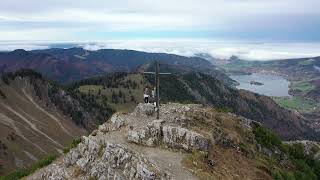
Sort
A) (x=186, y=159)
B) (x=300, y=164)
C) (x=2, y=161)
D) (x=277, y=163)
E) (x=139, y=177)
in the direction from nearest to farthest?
(x=139, y=177) → (x=186, y=159) → (x=277, y=163) → (x=300, y=164) → (x=2, y=161)

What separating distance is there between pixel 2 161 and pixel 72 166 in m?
140

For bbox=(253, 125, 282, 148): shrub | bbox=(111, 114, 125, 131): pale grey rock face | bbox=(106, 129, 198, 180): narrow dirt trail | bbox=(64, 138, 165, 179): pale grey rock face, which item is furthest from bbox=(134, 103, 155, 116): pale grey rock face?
bbox=(253, 125, 282, 148): shrub

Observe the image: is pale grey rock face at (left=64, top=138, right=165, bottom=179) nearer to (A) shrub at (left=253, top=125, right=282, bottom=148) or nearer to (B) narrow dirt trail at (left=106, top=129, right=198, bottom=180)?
(B) narrow dirt trail at (left=106, top=129, right=198, bottom=180)

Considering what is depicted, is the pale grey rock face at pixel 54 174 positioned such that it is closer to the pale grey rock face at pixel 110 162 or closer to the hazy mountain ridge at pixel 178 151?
the hazy mountain ridge at pixel 178 151

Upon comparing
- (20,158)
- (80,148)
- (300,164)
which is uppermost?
(80,148)

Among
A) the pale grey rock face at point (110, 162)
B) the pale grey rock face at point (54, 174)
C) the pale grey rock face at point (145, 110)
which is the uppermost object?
the pale grey rock face at point (145, 110)

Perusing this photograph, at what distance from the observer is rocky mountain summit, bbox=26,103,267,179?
47375mm

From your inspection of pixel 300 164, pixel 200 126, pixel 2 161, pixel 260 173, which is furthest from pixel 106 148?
pixel 2 161

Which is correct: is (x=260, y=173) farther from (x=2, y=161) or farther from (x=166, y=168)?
(x=2, y=161)

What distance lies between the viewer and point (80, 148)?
56.3m

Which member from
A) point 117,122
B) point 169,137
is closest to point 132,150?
point 169,137

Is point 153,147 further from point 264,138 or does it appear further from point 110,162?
point 264,138

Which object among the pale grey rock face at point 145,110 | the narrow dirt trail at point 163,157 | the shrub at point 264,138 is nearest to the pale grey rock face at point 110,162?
the narrow dirt trail at point 163,157

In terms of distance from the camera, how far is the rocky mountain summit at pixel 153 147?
155ft
